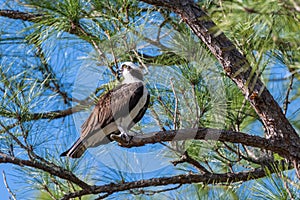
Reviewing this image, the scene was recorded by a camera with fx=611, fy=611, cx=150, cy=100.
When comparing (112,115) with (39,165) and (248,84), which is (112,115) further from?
(248,84)

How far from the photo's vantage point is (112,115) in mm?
2008

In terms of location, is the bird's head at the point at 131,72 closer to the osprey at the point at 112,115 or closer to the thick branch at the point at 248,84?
the osprey at the point at 112,115

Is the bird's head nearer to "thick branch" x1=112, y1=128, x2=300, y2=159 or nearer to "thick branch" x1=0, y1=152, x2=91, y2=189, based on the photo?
"thick branch" x1=0, y1=152, x2=91, y2=189

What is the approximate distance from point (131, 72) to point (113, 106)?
0.61 feet

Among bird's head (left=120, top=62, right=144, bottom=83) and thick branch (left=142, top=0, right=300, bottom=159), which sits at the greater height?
bird's head (left=120, top=62, right=144, bottom=83)

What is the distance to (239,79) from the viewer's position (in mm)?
1576

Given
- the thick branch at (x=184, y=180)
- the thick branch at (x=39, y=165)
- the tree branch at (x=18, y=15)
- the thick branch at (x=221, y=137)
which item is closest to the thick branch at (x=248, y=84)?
the thick branch at (x=221, y=137)

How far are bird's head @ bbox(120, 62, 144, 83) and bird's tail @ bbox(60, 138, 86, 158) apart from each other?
300 millimetres

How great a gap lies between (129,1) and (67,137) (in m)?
0.55

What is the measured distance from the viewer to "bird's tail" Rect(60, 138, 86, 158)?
1.91 metres

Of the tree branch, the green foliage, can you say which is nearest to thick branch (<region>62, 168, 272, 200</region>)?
the green foliage

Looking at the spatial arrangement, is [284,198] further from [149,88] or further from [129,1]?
[129,1]

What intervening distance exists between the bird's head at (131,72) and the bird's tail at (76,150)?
30 centimetres

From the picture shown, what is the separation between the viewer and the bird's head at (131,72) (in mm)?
2084
